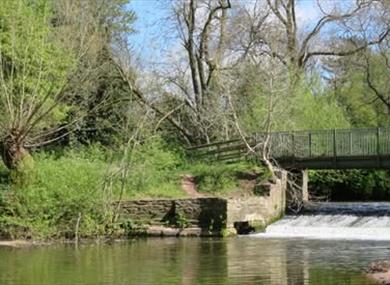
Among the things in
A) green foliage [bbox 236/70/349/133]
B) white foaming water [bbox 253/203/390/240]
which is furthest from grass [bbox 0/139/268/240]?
green foliage [bbox 236/70/349/133]

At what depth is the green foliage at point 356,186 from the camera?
50.7 meters

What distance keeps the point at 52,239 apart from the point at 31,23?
30.3ft

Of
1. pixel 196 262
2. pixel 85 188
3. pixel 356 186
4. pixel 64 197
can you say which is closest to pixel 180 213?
pixel 85 188

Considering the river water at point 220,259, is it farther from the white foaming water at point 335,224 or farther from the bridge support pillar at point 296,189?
the bridge support pillar at point 296,189

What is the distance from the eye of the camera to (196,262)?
77.3ft

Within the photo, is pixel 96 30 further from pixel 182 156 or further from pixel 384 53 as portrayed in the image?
pixel 384 53

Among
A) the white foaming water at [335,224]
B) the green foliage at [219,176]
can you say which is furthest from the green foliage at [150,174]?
the white foaming water at [335,224]

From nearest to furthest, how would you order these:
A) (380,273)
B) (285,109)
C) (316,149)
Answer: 1. (380,273)
2. (316,149)
3. (285,109)

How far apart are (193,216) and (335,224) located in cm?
654

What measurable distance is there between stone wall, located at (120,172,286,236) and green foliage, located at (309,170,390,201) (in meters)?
17.1

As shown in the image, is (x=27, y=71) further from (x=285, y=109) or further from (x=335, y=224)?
(x=285, y=109)

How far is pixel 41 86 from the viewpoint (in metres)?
33.6

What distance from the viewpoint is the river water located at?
19.9m

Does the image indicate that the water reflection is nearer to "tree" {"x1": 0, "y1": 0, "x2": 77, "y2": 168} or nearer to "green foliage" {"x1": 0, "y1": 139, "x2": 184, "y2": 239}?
"green foliage" {"x1": 0, "y1": 139, "x2": 184, "y2": 239}
